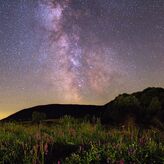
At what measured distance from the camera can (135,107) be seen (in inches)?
655

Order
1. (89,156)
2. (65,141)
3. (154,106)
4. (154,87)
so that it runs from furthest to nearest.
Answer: (154,87)
(154,106)
(65,141)
(89,156)

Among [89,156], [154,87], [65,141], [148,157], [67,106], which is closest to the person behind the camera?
[89,156]

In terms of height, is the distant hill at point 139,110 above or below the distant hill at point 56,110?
below

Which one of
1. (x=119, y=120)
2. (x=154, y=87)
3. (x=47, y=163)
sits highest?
(x=154, y=87)

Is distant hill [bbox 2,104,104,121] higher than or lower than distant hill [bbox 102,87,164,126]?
higher

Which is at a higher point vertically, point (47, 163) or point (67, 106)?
point (67, 106)

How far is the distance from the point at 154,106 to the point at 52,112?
1505 cm

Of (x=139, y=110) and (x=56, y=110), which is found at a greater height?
(x=56, y=110)

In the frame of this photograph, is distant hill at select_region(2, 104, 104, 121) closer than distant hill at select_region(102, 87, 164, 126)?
No

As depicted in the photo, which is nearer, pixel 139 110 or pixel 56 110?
pixel 139 110

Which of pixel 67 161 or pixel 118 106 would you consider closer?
pixel 67 161

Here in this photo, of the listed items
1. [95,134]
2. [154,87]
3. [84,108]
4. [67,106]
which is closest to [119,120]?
[154,87]

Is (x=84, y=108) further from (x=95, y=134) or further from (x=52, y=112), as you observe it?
(x=95, y=134)

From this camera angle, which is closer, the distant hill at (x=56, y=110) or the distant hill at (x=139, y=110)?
the distant hill at (x=139, y=110)
